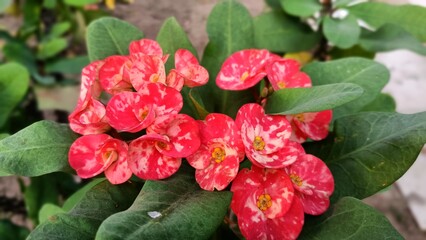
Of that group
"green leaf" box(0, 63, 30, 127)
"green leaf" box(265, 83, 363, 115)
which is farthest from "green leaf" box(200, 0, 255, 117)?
"green leaf" box(0, 63, 30, 127)

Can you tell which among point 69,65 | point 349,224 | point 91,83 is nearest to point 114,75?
point 91,83

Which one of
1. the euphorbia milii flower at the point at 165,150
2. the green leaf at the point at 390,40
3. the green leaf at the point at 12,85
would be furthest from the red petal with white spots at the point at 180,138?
the green leaf at the point at 390,40

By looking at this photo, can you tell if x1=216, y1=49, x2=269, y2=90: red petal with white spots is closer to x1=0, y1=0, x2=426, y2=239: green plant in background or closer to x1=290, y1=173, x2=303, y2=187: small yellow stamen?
x1=0, y1=0, x2=426, y2=239: green plant in background

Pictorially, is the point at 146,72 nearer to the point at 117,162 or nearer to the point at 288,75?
the point at 117,162

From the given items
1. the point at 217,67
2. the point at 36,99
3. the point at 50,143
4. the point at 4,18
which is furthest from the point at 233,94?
the point at 4,18

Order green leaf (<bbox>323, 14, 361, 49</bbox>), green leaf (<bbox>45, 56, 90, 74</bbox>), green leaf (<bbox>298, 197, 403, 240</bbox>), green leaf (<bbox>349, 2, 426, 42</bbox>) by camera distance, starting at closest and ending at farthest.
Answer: green leaf (<bbox>298, 197, 403, 240</bbox>)
green leaf (<bbox>323, 14, 361, 49</bbox>)
green leaf (<bbox>349, 2, 426, 42</bbox>)
green leaf (<bbox>45, 56, 90, 74</bbox>)

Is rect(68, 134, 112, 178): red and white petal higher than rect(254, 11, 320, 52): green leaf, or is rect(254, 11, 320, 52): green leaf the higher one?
rect(68, 134, 112, 178): red and white petal

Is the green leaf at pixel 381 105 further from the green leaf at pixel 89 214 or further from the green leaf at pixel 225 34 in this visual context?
the green leaf at pixel 89 214
